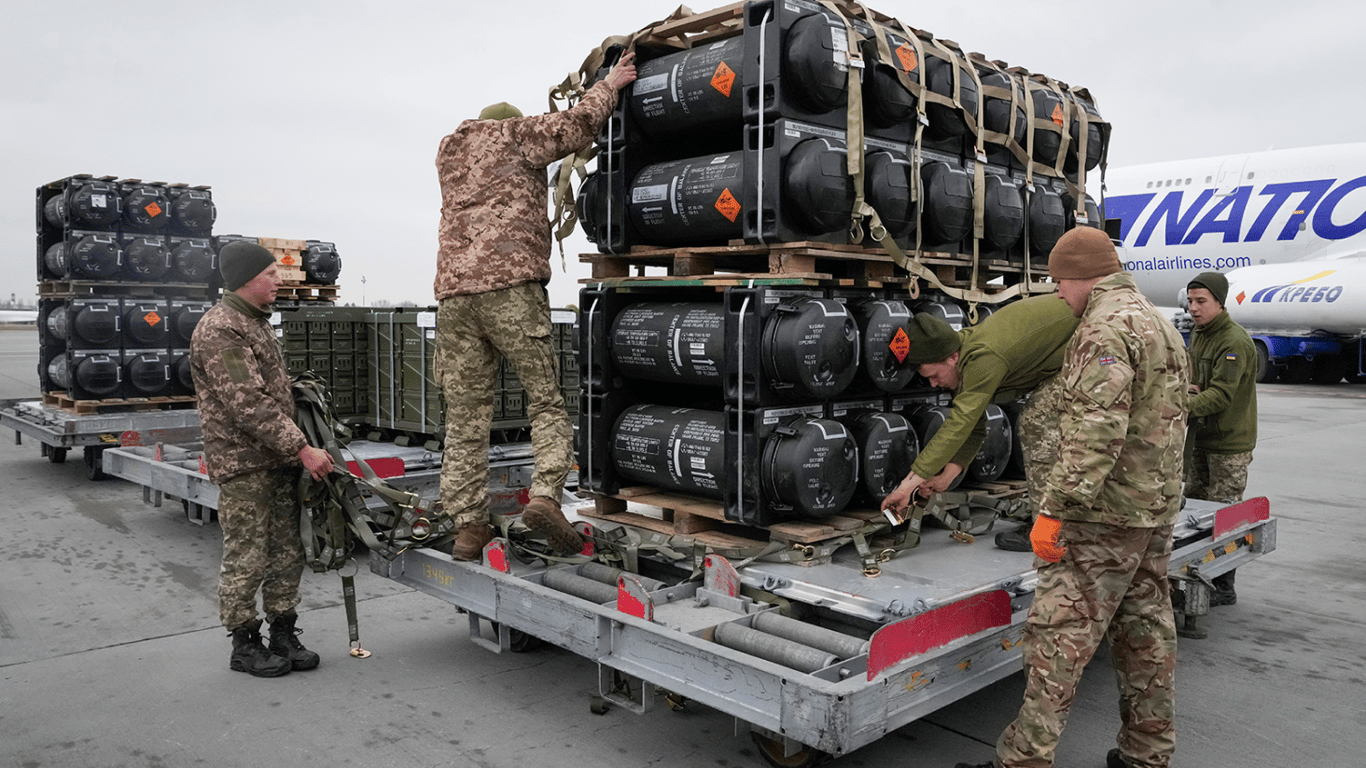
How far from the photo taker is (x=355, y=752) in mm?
4059

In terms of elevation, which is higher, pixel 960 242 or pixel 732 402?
pixel 960 242

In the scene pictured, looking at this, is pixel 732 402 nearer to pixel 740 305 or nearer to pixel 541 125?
pixel 740 305

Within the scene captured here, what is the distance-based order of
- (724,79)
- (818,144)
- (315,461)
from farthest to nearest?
(315,461) < (724,79) < (818,144)

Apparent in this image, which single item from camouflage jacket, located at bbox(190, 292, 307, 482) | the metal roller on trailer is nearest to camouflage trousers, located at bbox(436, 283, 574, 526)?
camouflage jacket, located at bbox(190, 292, 307, 482)

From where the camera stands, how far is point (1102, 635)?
11.9 feet

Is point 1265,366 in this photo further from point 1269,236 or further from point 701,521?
point 701,521

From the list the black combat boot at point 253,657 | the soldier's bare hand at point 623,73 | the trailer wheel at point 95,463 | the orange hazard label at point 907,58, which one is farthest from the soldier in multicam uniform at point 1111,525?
the trailer wheel at point 95,463

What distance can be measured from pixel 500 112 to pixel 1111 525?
3.54 meters

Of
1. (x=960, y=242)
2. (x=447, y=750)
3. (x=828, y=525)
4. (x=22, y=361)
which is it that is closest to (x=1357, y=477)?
(x=960, y=242)

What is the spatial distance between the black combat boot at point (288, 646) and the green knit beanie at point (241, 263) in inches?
66.5

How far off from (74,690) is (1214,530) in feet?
18.9

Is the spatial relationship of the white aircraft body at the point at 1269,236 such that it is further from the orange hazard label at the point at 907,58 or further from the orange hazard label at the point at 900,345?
the orange hazard label at the point at 900,345

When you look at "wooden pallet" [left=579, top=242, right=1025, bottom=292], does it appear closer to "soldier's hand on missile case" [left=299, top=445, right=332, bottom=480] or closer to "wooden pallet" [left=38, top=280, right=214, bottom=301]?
"soldier's hand on missile case" [left=299, top=445, right=332, bottom=480]

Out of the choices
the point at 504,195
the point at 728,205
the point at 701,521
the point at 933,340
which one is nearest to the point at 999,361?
the point at 933,340
